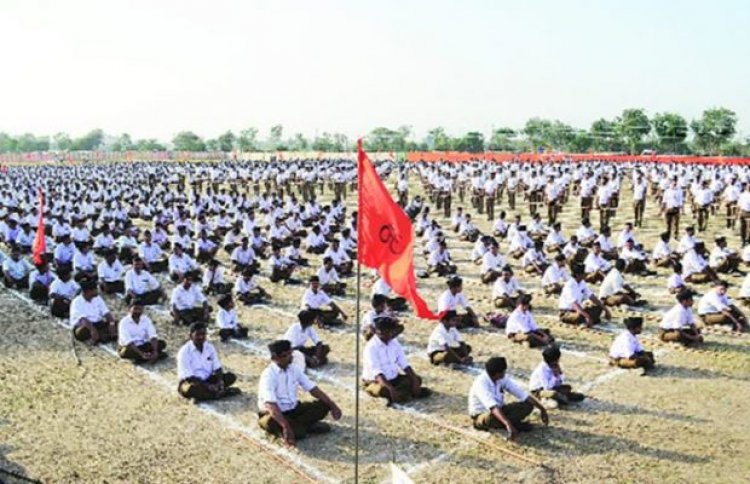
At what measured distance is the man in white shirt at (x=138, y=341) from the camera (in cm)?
972

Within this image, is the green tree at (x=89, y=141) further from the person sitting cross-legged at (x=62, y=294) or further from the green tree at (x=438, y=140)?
the person sitting cross-legged at (x=62, y=294)

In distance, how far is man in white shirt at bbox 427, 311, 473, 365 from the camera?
9328mm

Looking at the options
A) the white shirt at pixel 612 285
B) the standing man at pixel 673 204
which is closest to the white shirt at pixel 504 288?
the white shirt at pixel 612 285

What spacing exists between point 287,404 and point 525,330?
4349 mm

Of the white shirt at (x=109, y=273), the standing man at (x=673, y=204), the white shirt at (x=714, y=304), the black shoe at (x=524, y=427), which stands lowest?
the black shoe at (x=524, y=427)

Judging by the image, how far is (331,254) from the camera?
15.4 meters

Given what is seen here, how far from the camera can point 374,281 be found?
14680 millimetres

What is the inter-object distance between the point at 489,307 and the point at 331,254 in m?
4.13

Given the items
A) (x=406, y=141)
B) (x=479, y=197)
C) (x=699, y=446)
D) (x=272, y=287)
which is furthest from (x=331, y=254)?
(x=406, y=141)

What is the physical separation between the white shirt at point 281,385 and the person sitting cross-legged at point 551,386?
2.68 meters

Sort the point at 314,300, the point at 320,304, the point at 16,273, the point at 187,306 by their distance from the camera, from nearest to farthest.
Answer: the point at 314,300
the point at 320,304
the point at 187,306
the point at 16,273

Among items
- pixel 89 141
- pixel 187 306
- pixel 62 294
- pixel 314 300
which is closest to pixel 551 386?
pixel 314 300

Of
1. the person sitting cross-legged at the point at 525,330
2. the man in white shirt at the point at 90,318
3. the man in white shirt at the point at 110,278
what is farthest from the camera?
the man in white shirt at the point at 110,278

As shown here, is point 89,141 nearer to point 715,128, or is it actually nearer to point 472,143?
point 472,143
